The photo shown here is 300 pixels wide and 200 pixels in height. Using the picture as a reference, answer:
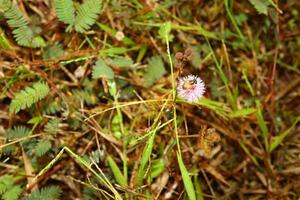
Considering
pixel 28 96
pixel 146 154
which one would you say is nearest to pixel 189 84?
pixel 146 154

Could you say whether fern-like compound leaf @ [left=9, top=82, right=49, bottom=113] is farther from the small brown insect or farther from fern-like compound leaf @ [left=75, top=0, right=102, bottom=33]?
the small brown insect

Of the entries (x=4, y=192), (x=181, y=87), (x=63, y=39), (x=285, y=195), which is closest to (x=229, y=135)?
(x=285, y=195)

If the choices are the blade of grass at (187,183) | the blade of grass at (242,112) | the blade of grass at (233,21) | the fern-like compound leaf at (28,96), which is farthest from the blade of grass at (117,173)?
the blade of grass at (233,21)

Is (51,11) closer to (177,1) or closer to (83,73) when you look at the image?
(83,73)

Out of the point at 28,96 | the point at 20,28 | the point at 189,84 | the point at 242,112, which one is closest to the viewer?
the point at 189,84

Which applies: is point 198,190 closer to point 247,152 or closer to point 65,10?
point 247,152

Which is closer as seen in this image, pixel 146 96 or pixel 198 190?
pixel 198 190
